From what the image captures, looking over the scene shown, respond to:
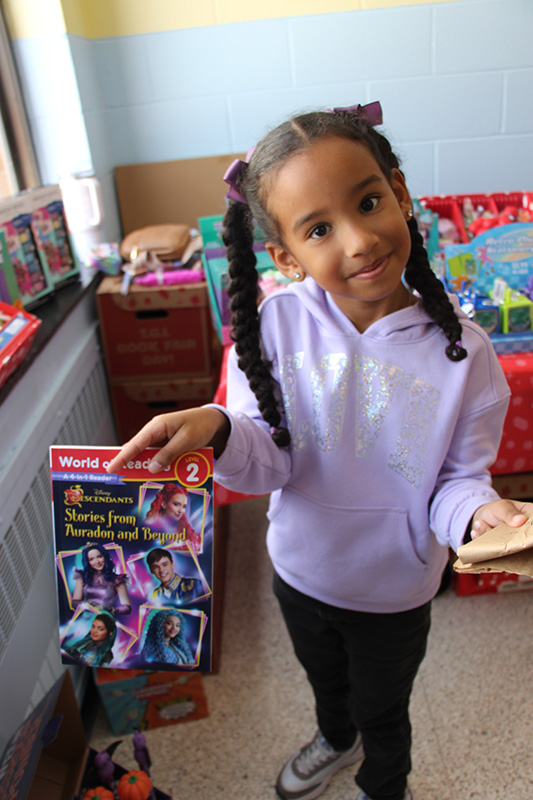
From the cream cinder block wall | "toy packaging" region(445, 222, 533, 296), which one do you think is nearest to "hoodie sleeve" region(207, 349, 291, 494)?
"toy packaging" region(445, 222, 533, 296)

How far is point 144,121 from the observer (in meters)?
2.44

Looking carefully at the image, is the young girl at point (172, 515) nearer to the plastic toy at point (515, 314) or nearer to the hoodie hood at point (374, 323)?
the hoodie hood at point (374, 323)

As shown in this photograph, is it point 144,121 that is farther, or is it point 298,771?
point 144,121

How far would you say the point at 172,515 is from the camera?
775 mm

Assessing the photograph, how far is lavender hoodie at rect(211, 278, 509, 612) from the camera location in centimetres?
85

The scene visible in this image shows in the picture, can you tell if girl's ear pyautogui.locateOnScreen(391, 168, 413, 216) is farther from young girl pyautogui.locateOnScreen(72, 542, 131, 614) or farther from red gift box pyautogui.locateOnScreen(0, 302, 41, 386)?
red gift box pyautogui.locateOnScreen(0, 302, 41, 386)

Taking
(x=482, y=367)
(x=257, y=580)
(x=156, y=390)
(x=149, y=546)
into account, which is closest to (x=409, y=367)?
(x=482, y=367)

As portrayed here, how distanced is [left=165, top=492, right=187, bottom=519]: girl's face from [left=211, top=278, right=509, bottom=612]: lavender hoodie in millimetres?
80

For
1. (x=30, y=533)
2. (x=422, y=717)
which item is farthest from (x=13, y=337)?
(x=422, y=717)

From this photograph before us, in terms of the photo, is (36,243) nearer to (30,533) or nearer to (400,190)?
(30,533)

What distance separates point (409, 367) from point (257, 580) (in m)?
1.26

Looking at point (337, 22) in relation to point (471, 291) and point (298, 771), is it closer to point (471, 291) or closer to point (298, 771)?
point (471, 291)

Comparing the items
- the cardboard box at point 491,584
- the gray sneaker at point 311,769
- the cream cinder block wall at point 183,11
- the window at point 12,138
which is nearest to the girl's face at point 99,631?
the gray sneaker at point 311,769

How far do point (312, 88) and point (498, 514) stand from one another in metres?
2.09
